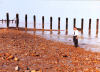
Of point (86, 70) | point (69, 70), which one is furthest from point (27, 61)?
point (86, 70)

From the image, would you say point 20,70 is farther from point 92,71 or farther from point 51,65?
point 92,71

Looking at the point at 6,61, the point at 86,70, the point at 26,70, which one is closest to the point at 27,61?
the point at 6,61

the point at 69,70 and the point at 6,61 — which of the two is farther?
the point at 6,61

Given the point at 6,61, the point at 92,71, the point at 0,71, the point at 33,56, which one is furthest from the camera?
the point at 33,56

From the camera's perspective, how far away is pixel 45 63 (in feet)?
16.8

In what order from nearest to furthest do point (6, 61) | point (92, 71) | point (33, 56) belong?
point (92, 71) < point (6, 61) < point (33, 56)

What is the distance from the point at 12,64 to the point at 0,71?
2.24 ft

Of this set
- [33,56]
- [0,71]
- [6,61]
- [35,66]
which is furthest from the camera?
[33,56]

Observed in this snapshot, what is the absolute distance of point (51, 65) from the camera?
489 centimetres

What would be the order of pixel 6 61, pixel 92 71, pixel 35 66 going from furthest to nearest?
pixel 6 61, pixel 35 66, pixel 92 71

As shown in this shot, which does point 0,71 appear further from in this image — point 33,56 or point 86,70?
point 86,70

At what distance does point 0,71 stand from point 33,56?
206cm

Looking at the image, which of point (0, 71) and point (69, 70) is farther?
point (69, 70)

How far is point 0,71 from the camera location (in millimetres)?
4102
